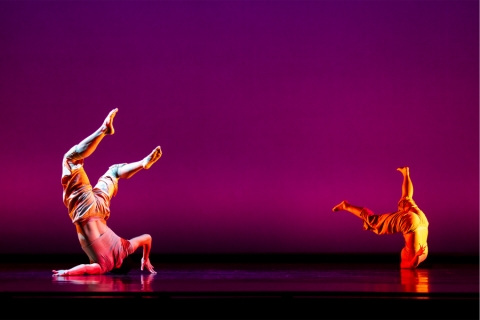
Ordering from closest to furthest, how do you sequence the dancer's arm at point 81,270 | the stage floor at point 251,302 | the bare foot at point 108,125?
the stage floor at point 251,302, the bare foot at point 108,125, the dancer's arm at point 81,270

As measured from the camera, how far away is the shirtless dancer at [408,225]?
464cm

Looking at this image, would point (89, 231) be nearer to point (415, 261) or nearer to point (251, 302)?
point (251, 302)

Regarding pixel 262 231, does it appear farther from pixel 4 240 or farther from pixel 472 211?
pixel 4 240

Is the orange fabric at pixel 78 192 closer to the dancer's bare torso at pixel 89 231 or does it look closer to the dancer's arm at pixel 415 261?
the dancer's bare torso at pixel 89 231

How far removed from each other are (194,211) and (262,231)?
0.61 m

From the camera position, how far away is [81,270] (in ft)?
13.0

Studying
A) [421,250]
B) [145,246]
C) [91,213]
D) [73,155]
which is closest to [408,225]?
[421,250]

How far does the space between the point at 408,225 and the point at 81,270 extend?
2.30 metres

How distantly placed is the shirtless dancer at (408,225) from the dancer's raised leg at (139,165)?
1.70 m

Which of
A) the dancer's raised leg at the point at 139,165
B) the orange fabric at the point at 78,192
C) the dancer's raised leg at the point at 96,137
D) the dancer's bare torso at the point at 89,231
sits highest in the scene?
the dancer's raised leg at the point at 96,137

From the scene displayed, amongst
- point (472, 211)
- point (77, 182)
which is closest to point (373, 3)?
point (472, 211)

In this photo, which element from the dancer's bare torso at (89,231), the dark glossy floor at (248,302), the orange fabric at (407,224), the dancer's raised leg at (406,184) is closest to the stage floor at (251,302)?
the dark glossy floor at (248,302)

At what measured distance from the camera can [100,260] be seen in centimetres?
403

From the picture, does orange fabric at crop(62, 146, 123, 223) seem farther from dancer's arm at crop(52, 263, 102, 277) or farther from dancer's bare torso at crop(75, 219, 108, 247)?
dancer's arm at crop(52, 263, 102, 277)
